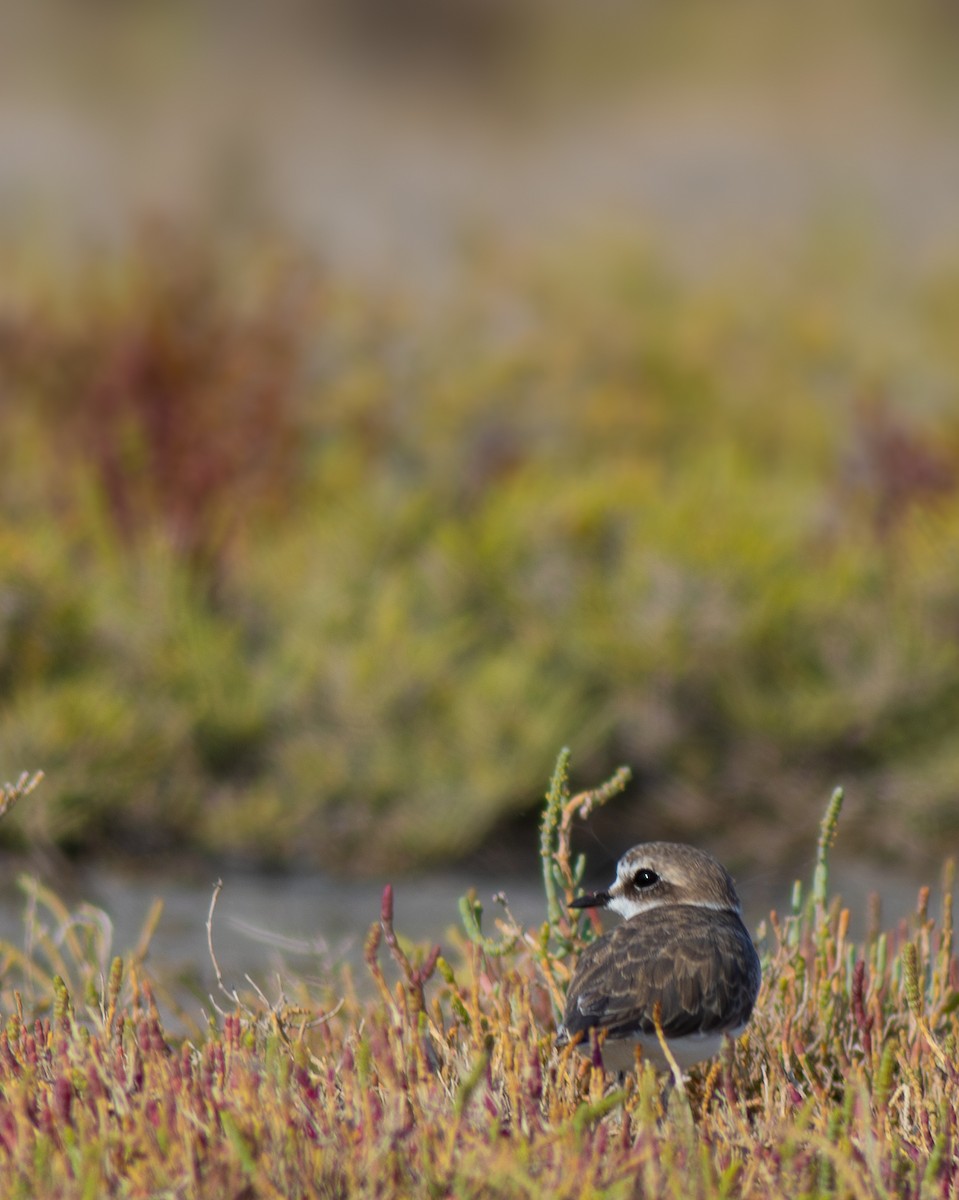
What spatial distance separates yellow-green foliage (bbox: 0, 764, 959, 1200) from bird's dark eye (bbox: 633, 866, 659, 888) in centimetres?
17

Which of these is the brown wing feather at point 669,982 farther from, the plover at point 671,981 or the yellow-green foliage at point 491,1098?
the yellow-green foliage at point 491,1098

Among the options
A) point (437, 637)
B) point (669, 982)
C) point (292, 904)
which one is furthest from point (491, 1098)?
point (437, 637)

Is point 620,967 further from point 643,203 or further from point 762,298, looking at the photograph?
point 643,203

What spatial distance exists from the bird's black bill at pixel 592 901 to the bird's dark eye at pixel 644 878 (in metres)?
0.06

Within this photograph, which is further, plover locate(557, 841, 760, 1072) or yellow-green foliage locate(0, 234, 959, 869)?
yellow-green foliage locate(0, 234, 959, 869)

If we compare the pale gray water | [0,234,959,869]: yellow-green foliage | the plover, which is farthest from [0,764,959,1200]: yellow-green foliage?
[0,234,959,869]: yellow-green foliage

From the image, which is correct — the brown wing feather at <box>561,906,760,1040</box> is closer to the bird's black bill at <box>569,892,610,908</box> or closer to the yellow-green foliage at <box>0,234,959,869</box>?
the bird's black bill at <box>569,892,610,908</box>

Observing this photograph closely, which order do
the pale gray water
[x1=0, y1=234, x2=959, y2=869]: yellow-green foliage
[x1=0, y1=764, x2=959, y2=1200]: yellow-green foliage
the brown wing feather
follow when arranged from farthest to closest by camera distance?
[x1=0, y1=234, x2=959, y2=869]: yellow-green foliage < the pale gray water < the brown wing feather < [x1=0, y1=764, x2=959, y2=1200]: yellow-green foliage

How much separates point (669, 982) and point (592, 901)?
32 centimetres

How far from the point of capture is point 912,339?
40.3 feet

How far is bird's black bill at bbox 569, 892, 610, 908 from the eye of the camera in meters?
3.02

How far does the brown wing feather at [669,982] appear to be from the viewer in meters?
2.75

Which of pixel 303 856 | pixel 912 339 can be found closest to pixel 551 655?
pixel 303 856

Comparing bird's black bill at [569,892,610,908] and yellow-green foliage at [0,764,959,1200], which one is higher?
bird's black bill at [569,892,610,908]
